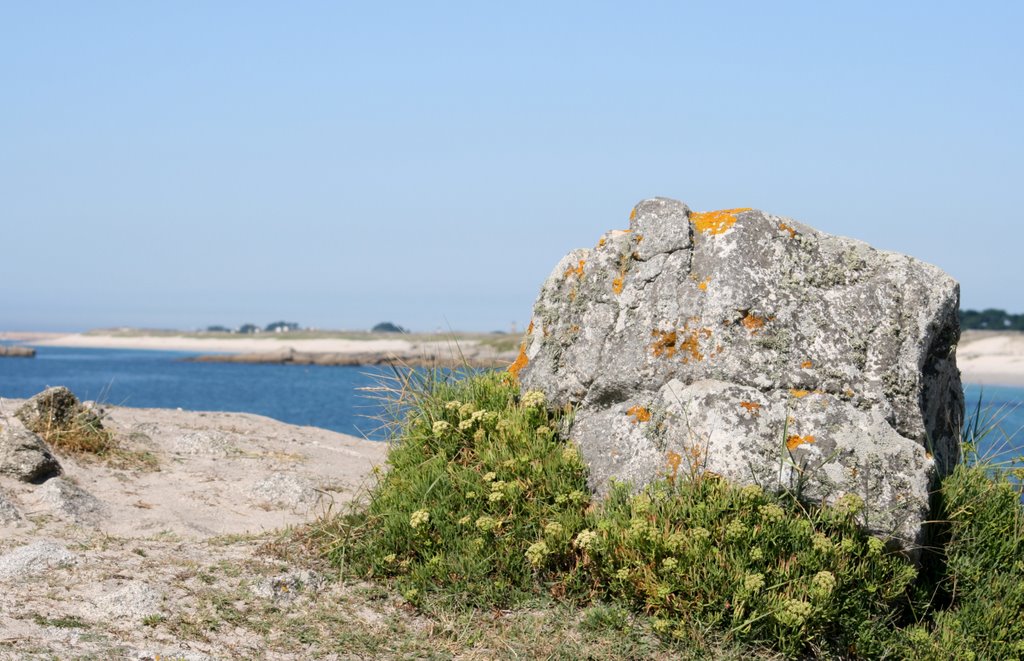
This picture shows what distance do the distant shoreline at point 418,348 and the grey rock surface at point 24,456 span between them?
3.65m

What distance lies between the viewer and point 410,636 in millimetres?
6582

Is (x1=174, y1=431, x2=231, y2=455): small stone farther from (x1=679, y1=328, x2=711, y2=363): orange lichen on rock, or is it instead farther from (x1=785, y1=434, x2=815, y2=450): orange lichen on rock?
(x1=785, y1=434, x2=815, y2=450): orange lichen on rock

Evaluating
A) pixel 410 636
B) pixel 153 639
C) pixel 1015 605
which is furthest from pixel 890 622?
pixel 153 639

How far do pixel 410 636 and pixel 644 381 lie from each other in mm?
2569

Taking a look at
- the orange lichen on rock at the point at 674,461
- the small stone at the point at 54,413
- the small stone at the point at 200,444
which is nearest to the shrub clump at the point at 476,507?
the orange lichen on rock at the point at 674,461

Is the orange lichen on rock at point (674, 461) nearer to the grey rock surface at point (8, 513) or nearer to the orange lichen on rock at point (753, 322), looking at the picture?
the orange lichen on rock at point (753, 322)

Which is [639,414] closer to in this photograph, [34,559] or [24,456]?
[34,559]

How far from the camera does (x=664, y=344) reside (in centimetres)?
722

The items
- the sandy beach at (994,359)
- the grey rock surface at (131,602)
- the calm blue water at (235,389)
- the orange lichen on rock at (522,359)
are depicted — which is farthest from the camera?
the sandy beach at (994,359)

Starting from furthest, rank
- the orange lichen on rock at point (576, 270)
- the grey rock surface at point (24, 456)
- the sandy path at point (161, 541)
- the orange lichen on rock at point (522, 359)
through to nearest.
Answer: the grey rock surface at point (24, 456) < the orange lichen on rock at point (522, 359) < the orange lichen on rock at point (576, 270) < the sandy path at point (161, 541)

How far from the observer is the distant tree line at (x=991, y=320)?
102562 mm

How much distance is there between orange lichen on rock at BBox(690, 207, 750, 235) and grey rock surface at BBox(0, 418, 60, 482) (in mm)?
7045

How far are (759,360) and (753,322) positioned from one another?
31cm

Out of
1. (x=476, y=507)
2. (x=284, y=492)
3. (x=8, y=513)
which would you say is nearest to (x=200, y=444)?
(x=284, y=492)
